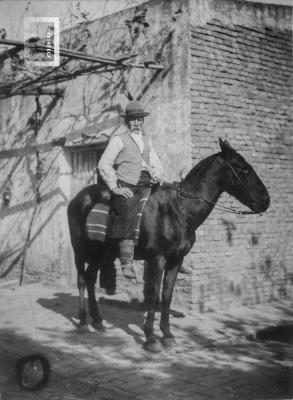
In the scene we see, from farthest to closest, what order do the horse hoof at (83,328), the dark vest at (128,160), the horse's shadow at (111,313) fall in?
1. the horse's shadow at (111,313)
2. the horse hoof at (83,328)
3. the dark vest at (128,160)

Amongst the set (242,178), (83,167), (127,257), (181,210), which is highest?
(83,167)

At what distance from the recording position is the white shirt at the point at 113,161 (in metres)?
6.00

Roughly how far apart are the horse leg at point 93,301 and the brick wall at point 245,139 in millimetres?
1601

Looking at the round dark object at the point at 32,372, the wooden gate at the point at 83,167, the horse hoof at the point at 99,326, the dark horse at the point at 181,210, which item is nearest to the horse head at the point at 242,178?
the dark horse at the point at 181,210

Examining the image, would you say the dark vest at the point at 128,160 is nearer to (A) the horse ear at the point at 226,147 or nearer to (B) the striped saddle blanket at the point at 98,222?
(B) the striped saddle blanket at the point at 98,222

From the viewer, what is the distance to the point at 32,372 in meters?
4.80

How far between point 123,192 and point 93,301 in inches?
70.5

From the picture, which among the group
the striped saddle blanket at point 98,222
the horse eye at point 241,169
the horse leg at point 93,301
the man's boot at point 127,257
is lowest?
the horse leg at point 93,301

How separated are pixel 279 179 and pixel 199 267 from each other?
2.29 m

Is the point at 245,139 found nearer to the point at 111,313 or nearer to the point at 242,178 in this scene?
the point at 242,178

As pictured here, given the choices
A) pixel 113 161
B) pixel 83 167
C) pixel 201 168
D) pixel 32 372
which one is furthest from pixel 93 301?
pixel 83 167

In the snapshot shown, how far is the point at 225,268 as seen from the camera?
8148 millimetres

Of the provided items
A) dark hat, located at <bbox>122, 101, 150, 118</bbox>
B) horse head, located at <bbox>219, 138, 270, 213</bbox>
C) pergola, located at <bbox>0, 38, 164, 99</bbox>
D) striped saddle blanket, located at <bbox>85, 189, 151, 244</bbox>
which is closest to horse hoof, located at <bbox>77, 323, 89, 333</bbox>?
striped saddle blanket, located at <bbox>85, 189, 151, 244</bbox>

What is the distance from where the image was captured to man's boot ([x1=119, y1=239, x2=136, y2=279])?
581cm
